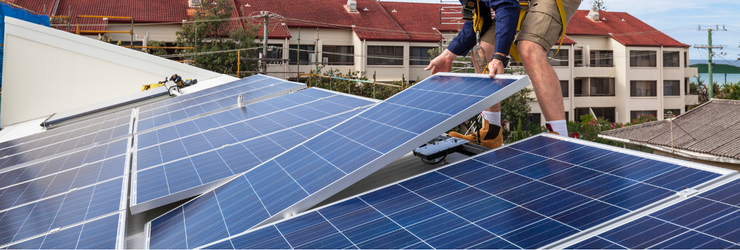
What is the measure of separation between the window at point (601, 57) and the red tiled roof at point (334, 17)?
2195cm

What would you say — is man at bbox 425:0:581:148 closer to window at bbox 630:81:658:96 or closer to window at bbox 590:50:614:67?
window at bbox 590:50:614:67

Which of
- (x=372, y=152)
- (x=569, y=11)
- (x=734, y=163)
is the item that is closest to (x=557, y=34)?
(x=569, y=11)

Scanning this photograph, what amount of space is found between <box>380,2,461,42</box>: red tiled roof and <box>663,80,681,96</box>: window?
81.3 feet

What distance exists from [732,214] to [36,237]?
4.11 metres

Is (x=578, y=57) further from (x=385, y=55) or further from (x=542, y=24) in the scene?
(x=542, y=24)

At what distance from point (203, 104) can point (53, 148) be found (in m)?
2.69

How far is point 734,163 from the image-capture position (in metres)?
20.1

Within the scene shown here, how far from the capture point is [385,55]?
46.1 meters

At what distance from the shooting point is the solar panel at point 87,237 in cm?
319

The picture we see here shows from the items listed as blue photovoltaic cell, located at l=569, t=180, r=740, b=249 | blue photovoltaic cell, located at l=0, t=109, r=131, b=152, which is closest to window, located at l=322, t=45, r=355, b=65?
blue photovoltaic cell, located at l=0, t=109, r=131, b=152

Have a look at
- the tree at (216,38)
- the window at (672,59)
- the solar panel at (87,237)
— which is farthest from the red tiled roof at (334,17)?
the solar panel at (87,237)

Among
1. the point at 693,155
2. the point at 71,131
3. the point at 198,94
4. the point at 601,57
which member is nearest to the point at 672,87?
the point at 601,57

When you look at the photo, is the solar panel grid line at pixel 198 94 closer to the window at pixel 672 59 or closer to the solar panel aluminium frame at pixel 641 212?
the solar panel aluminium frame at pixel 641 212

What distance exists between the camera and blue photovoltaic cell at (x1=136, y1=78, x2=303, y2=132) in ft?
26.9
